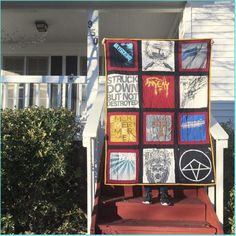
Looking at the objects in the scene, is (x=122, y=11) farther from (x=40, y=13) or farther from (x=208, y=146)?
(x=208, y=146)

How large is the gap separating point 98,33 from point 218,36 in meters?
2.05

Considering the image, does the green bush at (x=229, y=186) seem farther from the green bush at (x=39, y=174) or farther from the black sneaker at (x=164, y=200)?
the green bush at (x=39, y=174)

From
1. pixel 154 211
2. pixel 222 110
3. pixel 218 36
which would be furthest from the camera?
pixel 218 36

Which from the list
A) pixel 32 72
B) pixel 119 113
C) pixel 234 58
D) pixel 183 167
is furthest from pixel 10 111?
pixel 32 72

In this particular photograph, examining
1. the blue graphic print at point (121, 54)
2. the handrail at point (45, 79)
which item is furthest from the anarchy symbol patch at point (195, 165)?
the handrail at point (45, 79)

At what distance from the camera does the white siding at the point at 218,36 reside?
7.05 meters

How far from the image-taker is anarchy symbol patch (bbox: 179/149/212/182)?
5230 millimetres

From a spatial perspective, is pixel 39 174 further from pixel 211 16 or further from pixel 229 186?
pixel 211 16

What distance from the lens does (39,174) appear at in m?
5.73

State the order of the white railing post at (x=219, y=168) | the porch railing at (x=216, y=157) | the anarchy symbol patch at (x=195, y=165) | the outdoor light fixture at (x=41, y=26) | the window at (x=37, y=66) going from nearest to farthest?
the porch railing at (x=216, y=157), the white railing post at (x=219, y=168), the anarchy symbol patch at (x=195, y=165), the outdoor light fixture at (x=41, y=26), the window at (x=37, y=66)

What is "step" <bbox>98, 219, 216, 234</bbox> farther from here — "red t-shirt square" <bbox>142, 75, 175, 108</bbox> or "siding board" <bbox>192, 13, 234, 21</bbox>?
"siding board" <bbox>192, 13, 234, 21</bbox>

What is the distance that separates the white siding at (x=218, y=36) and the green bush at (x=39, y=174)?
255 cm

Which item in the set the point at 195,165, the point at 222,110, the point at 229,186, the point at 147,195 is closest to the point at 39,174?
the point at 147,195

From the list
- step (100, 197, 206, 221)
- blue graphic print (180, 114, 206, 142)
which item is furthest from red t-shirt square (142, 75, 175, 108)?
step (100, 197, 206, 221)
